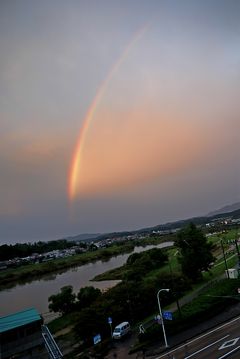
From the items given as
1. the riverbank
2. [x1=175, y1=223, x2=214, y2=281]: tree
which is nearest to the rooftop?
[x1=175, y1=223, x2=214, y2=281]: tree

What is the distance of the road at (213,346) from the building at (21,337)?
10.7 m

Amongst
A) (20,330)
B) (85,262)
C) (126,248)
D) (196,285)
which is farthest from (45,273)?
(20,330)

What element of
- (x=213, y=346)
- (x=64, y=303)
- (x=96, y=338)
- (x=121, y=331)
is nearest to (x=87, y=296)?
(x=64, y=303)

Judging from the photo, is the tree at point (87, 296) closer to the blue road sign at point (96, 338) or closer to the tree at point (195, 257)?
the tree at point (195, 257)

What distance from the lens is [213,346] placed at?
80.7 feet

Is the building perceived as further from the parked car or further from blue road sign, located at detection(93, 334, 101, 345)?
the parked car

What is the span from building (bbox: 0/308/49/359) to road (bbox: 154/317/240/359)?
10.7m

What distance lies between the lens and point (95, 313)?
34.4 m

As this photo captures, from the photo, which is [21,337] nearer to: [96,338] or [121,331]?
[96,338]

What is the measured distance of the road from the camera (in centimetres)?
2289

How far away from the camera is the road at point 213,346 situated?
22.9 m

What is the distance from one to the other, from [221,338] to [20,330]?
636 inches

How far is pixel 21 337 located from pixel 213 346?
1552cm

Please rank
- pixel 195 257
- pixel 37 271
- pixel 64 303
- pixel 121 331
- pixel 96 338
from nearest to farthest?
pixel 96 338
pixel 121 331
pixel 195 257
pixel 64 303
pixel 37 271
